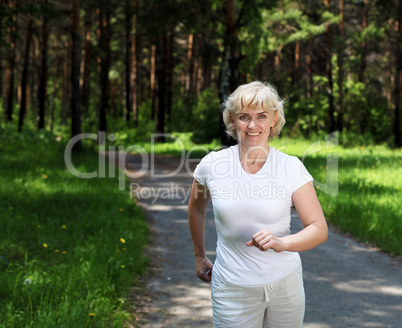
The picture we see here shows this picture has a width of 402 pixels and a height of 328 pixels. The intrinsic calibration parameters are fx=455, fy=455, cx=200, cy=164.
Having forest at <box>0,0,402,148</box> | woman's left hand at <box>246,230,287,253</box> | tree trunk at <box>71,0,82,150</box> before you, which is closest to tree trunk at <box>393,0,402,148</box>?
forest at <box>0,0,402,148</box>

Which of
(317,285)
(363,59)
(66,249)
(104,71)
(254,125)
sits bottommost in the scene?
(317,285)

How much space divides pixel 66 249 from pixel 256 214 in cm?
472

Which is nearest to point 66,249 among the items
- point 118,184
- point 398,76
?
point 118,184

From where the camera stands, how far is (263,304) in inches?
88.7

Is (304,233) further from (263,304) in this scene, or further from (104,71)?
(104,71)

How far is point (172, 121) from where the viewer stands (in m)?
29.5

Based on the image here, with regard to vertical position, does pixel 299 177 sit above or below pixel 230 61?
below

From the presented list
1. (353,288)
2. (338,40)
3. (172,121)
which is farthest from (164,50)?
(353,288)

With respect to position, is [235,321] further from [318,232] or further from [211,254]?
[211,254]

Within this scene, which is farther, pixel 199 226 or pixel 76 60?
pixel 76 60

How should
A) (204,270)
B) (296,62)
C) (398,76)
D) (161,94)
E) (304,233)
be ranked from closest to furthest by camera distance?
1. (304,233)
2. (204,270)
3. (161,94)
4. (398,76)
5. (296,62)

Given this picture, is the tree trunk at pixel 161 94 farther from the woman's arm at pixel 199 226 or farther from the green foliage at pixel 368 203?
the woman's arm at pixel 199 226

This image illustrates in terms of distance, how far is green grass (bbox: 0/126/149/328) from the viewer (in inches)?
164

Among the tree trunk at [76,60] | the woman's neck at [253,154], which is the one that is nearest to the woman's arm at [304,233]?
the woman's neck at [253,154]
